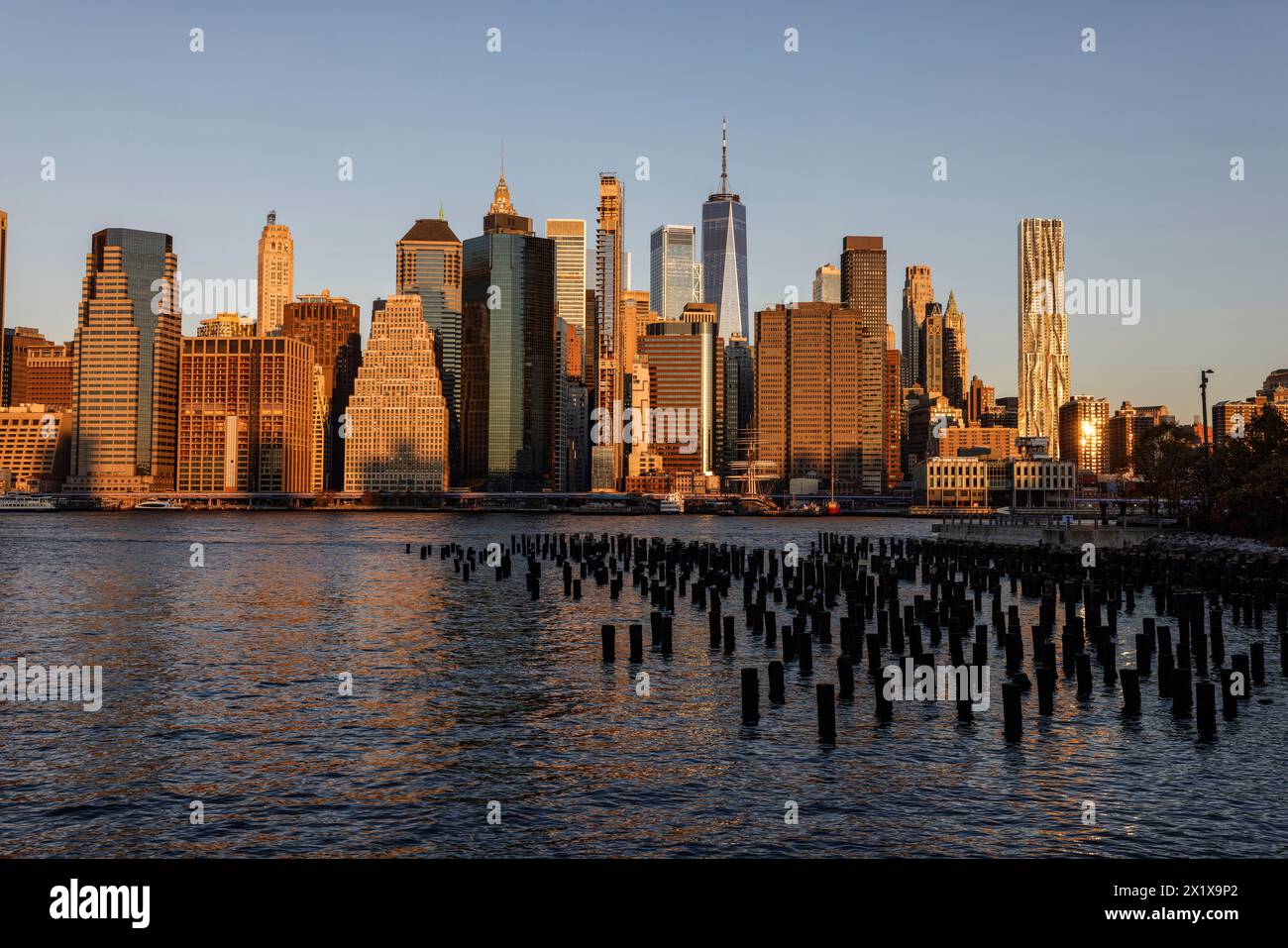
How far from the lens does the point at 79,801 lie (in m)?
21.9

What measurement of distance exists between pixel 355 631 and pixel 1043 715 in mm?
31473

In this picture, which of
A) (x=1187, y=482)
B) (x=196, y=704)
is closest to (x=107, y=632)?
(x=196, y=704)

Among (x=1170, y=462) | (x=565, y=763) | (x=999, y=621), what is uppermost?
(x=1170, y=462)

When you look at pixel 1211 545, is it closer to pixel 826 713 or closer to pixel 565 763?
pixel 826 713

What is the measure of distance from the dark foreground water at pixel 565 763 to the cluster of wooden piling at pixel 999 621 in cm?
91

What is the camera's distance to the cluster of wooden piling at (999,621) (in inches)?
1200

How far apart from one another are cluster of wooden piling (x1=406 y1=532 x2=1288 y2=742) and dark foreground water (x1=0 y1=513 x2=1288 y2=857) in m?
0.91

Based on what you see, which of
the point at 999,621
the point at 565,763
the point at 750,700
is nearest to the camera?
the point at 565,763

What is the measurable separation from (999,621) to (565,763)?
1041 inches

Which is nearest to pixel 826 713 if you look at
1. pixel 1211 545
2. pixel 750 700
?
pixel 750 700

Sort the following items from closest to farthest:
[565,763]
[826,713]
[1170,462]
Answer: [565,763] < [826,713] < [1170,462]

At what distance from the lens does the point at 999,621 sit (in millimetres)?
45750
